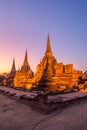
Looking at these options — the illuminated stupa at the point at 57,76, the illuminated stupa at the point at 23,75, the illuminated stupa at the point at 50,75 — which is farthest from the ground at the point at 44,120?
the illuminated stupa at the point at 23,75

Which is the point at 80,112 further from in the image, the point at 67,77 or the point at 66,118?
the point at 67,77

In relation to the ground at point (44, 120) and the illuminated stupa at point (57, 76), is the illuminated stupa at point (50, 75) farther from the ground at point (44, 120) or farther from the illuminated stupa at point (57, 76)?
the ground at point (44, 120)

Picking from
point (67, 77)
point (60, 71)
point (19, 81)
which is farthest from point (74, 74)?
point (19, 81)

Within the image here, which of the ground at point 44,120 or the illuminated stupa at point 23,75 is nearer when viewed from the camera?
the ground at point 44,120

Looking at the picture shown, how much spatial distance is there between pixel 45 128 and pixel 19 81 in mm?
43180

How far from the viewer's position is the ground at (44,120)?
5.19 m

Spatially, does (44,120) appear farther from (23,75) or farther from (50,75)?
(23,75)

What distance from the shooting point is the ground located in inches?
204

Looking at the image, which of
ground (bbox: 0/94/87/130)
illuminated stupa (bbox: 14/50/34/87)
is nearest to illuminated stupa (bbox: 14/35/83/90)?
illuminated stupa (bbox: 14/50/34/87)

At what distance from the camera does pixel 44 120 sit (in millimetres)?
5754

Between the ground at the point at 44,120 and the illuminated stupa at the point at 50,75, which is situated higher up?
the illuminated stupa at the point at 50,75

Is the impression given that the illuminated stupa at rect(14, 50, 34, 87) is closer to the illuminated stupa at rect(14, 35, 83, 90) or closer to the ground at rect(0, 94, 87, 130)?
the illuminated stupa at rect(14, 35, 83, 90)

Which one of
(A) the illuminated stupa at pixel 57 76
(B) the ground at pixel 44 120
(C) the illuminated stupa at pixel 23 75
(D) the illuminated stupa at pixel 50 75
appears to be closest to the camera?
(B) the ground at pixel 44 120

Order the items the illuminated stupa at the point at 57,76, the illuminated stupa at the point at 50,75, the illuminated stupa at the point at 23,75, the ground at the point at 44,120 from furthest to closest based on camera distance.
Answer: the illuminated stupa at the point at 23,75 < the illuminated stupa at the point at 50,75 < the illuminated stupa at the point at 57,76 < the ground at the point at 44,120
